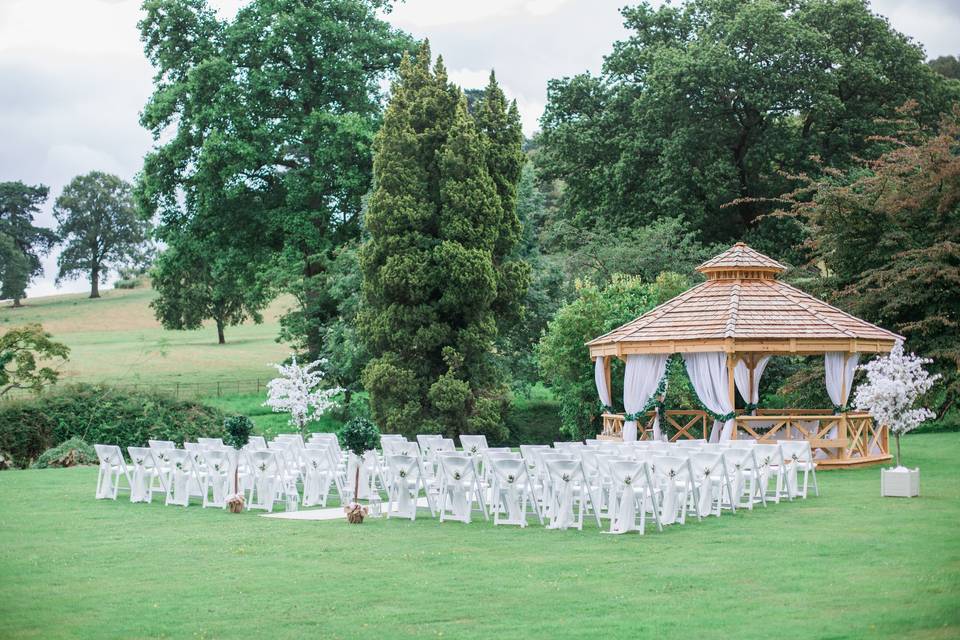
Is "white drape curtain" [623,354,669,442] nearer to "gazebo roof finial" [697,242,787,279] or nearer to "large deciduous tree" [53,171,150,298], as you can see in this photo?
"gazebo roof finial" [697,242,787,279]

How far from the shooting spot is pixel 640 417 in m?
23.0

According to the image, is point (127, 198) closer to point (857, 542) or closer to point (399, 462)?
point (399, 462)

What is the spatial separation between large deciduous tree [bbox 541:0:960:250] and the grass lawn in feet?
70.7

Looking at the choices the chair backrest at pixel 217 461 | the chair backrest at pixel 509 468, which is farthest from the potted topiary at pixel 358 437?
the chair backrest at pixel 217 461

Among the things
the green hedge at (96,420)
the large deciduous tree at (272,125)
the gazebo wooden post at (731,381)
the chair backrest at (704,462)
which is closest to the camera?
the chair backrest at (704,462)

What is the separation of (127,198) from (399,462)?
2243 inches

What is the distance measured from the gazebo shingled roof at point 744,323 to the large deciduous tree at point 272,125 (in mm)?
13058

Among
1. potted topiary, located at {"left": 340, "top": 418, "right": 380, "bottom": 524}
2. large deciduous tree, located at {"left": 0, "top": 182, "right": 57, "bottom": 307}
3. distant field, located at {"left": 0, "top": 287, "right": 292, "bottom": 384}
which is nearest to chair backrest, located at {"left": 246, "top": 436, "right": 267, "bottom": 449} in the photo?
potted topiary, located at {"left": 340, "top": 418, "right": 380, "bottom": 524}

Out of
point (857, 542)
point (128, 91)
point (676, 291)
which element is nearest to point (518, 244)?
point (676, 291)

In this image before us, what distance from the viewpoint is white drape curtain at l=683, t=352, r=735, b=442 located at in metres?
21.3

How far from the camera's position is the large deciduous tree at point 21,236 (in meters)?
53.0

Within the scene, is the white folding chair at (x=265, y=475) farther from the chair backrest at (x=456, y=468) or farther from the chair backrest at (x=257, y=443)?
the chair backrest at (x=456, y=468)

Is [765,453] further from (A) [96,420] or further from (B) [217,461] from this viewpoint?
(A) [96,420]

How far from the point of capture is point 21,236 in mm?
58938
